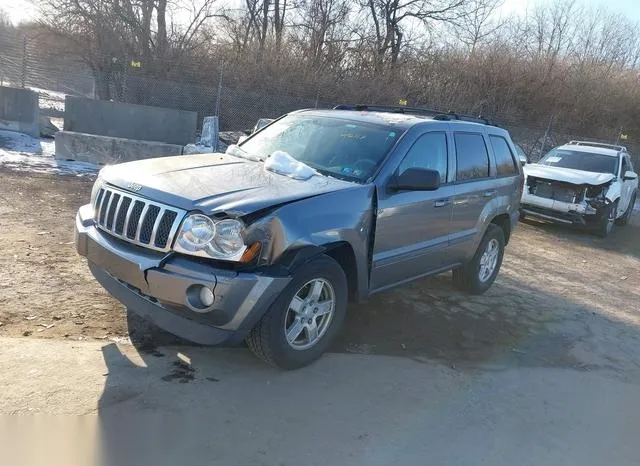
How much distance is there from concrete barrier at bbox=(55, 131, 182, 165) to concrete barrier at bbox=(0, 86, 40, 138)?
2.79 meters

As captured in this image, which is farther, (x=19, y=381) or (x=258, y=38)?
(x=258, y=38)

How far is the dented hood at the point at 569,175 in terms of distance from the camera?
415 inches

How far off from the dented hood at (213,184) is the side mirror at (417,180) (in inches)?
17.2

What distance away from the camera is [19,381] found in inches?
132

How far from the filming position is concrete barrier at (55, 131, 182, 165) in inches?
443

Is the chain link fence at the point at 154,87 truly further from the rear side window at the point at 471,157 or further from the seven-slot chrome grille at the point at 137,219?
the seven-slot chrome grille at the point at 137,219

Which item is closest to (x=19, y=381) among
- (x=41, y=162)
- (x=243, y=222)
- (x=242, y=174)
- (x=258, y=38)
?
(x=243, y=222)

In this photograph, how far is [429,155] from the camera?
4891mm

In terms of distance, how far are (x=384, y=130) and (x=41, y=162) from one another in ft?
28.4

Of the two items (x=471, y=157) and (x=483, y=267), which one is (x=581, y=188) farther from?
(x=471, y=157)

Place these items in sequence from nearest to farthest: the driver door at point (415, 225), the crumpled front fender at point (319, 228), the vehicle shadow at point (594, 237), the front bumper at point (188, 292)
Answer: the front bumper at point (188, 292) → the crumpled front fender at point (319, 228) → the driver door at point (415, 225) → the vehicle shadow at point (594, 237)

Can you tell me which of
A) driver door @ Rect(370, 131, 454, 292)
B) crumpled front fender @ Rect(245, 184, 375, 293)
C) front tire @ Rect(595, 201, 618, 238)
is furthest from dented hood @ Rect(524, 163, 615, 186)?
crumpled front fender @ Rect(245, 184, 375, 293)

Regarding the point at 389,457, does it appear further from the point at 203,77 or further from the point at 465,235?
the point at 203,77

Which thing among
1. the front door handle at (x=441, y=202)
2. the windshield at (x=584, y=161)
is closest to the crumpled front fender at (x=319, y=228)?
the front door handle at (x=441, y=202)
